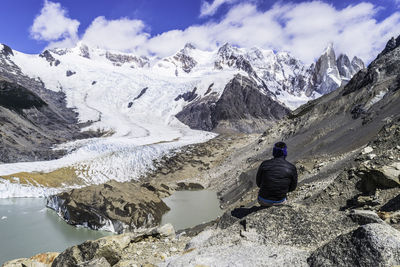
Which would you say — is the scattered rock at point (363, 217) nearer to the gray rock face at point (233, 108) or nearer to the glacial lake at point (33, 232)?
the glacial lake at point (33, 232)

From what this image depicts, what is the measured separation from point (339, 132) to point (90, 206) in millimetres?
21910

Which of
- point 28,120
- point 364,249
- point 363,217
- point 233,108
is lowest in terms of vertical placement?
point 364,249

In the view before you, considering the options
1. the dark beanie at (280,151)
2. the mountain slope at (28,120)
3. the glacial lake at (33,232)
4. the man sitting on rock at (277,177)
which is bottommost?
the glacial lake at (33,232)

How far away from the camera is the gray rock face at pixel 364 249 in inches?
142

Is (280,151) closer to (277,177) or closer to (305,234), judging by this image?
(277,177)

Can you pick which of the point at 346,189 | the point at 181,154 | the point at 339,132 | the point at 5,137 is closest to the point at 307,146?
the point at 339,132

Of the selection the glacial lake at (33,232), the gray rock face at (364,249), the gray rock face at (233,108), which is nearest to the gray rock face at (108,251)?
the gray rock face at (364,249)

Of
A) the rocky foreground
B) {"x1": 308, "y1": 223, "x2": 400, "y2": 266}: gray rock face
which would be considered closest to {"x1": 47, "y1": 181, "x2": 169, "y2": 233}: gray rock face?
the rocky foreground

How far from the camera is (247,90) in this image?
13625cm

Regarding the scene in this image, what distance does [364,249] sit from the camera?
149 inches

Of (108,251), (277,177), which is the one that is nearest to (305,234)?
(277,177)

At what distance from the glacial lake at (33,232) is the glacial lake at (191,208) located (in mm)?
5562

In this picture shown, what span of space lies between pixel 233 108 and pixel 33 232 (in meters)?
105

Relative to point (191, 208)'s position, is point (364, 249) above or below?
below
